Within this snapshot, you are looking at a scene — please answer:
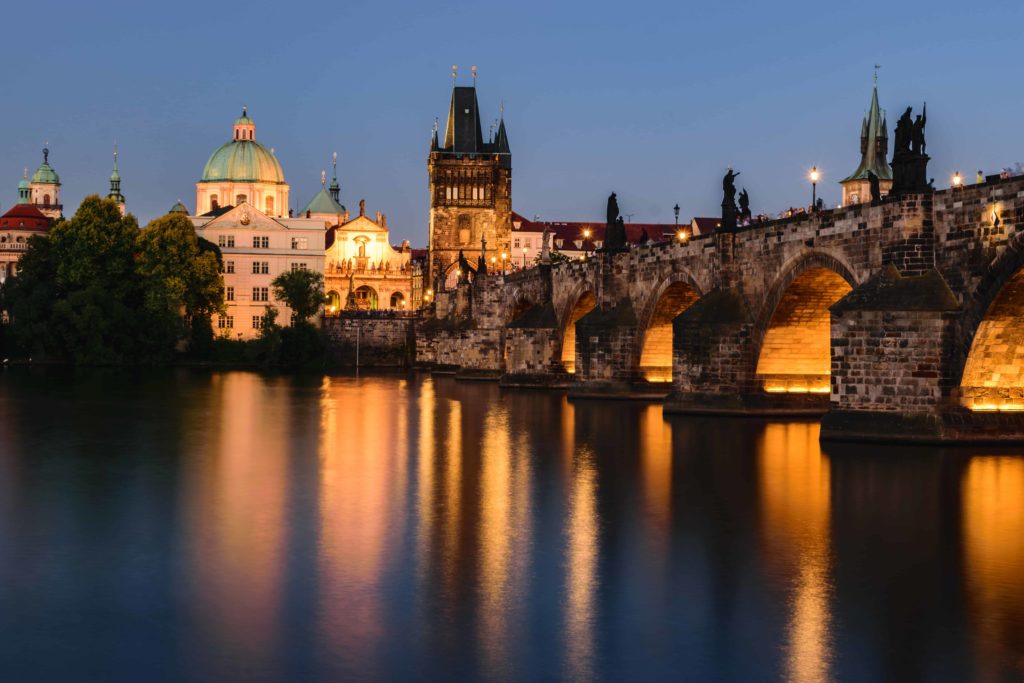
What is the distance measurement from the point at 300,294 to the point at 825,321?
58598 mm

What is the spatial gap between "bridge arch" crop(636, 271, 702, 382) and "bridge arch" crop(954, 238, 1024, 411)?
54.2ft

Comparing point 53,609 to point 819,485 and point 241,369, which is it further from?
point 241,369

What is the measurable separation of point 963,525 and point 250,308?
84623 millimetres

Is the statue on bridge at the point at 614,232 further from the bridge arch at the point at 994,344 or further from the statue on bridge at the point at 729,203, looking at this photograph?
the bridge arch at the point at 994,344

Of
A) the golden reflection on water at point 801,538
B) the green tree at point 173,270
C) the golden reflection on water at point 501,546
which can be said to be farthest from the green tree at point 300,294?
the golden reflection on water at point 801,538

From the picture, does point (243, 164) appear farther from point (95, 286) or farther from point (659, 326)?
point (659, 326)

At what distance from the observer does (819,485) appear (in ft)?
66.6

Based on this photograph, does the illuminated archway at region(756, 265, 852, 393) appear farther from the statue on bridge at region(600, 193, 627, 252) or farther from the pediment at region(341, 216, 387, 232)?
the pediment at region(341, 216, 387, 232)

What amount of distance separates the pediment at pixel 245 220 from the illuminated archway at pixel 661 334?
193 ft

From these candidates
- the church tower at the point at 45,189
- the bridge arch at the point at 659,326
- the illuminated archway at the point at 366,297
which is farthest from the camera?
the church tower at the point at 45,189

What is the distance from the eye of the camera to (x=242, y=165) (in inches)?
4791

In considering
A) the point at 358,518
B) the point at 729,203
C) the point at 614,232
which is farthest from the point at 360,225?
the point at 358,518

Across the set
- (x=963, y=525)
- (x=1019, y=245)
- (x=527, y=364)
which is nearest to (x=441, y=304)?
(x=527, y=364)

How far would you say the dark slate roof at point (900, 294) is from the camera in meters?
25.6
